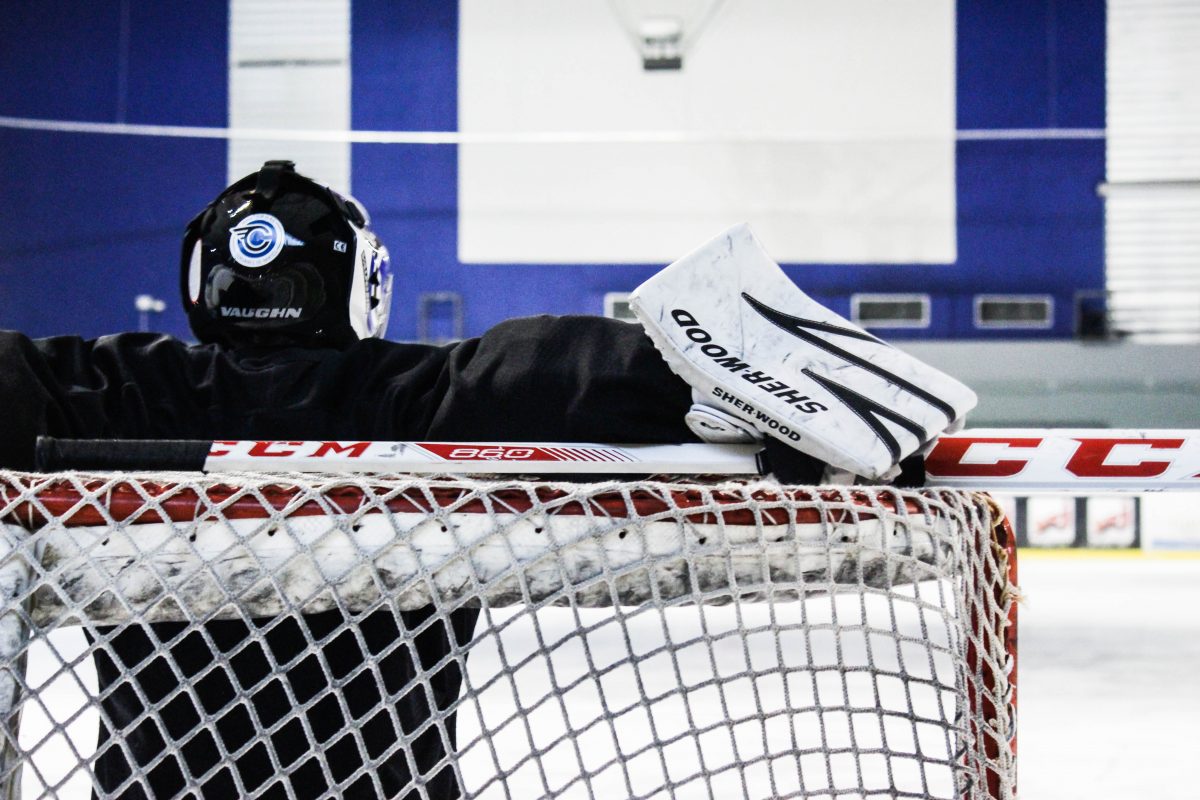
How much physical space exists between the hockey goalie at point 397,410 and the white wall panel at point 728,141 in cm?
571

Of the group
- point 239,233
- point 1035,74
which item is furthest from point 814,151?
point 239,233

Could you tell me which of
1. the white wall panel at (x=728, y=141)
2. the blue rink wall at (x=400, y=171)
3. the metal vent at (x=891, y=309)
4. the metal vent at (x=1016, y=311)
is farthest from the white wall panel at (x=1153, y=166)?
the metal vent at (x=891, y=309)

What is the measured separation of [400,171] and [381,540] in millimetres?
6280

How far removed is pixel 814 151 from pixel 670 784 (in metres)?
6.20

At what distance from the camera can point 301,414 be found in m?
0.92

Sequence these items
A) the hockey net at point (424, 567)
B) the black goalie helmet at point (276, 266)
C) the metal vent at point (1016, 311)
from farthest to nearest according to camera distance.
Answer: the metal vent at point (1016, 311) < the black goalie helmet at point (276, 266) < the hockey net at point (424, 567)

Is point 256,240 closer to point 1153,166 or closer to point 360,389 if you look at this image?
point 360,389

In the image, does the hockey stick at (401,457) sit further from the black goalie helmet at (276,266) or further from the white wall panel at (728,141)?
Answer: the white wall panel at (728,141)

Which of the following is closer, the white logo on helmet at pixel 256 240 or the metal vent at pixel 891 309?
the white logo on helmet at pixel 256 240

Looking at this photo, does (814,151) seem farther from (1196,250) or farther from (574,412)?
(574,412)

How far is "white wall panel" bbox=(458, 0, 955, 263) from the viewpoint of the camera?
659 centimetres

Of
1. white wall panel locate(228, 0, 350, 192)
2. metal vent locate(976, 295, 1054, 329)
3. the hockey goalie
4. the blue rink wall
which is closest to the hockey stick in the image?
the hockey goalie

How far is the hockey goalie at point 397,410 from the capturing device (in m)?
0.80

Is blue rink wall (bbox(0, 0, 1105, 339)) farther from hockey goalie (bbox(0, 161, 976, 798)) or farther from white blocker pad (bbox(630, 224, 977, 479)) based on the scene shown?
white blocker pad (bbox(630, 224, 977, 479))
